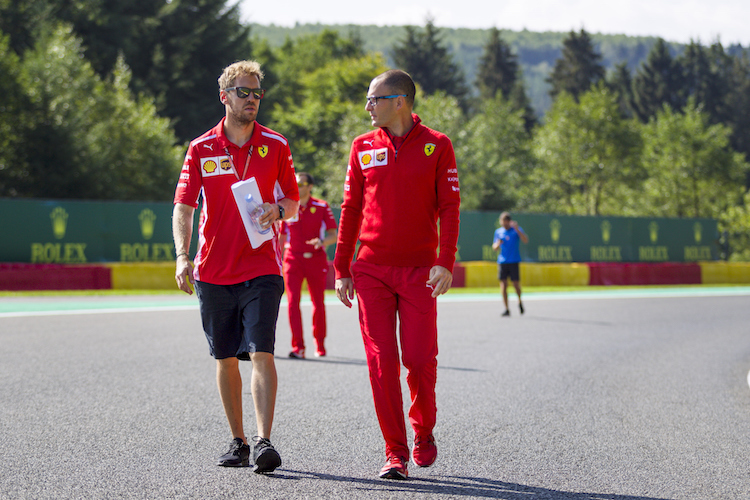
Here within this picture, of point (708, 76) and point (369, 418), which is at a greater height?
point (708, 76)

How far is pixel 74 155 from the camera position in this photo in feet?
94.6

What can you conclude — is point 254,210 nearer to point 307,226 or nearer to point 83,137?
point 307,226

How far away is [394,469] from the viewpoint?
12.4 ft

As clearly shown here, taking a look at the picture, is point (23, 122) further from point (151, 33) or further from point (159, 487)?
point (159, 487)

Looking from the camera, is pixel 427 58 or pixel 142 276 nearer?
pixel 142 276

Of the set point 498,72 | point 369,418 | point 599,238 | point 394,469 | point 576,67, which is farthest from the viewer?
point 498,72

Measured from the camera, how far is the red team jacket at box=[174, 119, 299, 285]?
3916mm

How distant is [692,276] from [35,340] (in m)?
21.8

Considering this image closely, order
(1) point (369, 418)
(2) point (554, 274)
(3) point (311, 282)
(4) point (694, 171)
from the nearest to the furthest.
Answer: (1) point (369, 418), (3) point (311, 282), (2) point (554, 274), (4) point (694, 171)

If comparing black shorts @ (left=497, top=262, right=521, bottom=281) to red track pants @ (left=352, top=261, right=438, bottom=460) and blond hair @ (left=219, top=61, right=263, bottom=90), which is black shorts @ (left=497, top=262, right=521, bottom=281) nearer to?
red track pants @ (left=352, top=261, right=438, bottom=460)

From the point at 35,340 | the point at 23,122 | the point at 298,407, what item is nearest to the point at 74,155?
the point at 23,122

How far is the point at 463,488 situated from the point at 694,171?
176 ft

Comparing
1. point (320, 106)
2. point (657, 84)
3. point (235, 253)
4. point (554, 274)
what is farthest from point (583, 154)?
point (235, 253)

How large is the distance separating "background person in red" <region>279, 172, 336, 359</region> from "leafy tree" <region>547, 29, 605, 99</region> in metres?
73.1
